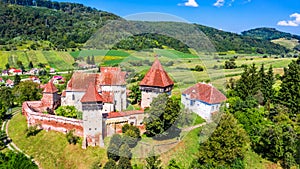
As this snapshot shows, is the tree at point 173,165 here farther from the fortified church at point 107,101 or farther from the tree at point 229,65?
the tree at point 229,65

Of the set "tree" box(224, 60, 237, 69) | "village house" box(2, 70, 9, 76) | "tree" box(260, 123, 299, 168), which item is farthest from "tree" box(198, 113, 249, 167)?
"village house" box(2, 70, 9, 76)

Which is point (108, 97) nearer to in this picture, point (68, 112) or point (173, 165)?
point (68, 112)

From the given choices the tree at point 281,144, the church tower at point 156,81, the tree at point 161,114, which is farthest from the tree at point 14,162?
the tree at point 281,144

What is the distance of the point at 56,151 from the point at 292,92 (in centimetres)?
2645

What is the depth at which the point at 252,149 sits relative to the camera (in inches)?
1019

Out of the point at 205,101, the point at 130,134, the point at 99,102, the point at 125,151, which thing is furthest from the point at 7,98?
the point at 205,101

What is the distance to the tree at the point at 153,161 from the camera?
18844 millimetres

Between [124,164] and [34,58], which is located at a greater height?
[34,58]

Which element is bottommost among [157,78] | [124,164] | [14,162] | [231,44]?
[14,162]

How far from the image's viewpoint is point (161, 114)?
786 inches

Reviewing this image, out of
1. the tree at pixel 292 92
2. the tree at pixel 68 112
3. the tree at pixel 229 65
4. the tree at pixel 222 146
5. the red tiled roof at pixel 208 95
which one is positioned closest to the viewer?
the tree at pixel 222 146

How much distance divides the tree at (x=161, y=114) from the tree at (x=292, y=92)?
17.8m

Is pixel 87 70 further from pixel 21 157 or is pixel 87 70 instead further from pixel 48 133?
pixel 21 157

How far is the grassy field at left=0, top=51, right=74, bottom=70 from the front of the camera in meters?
73.6
